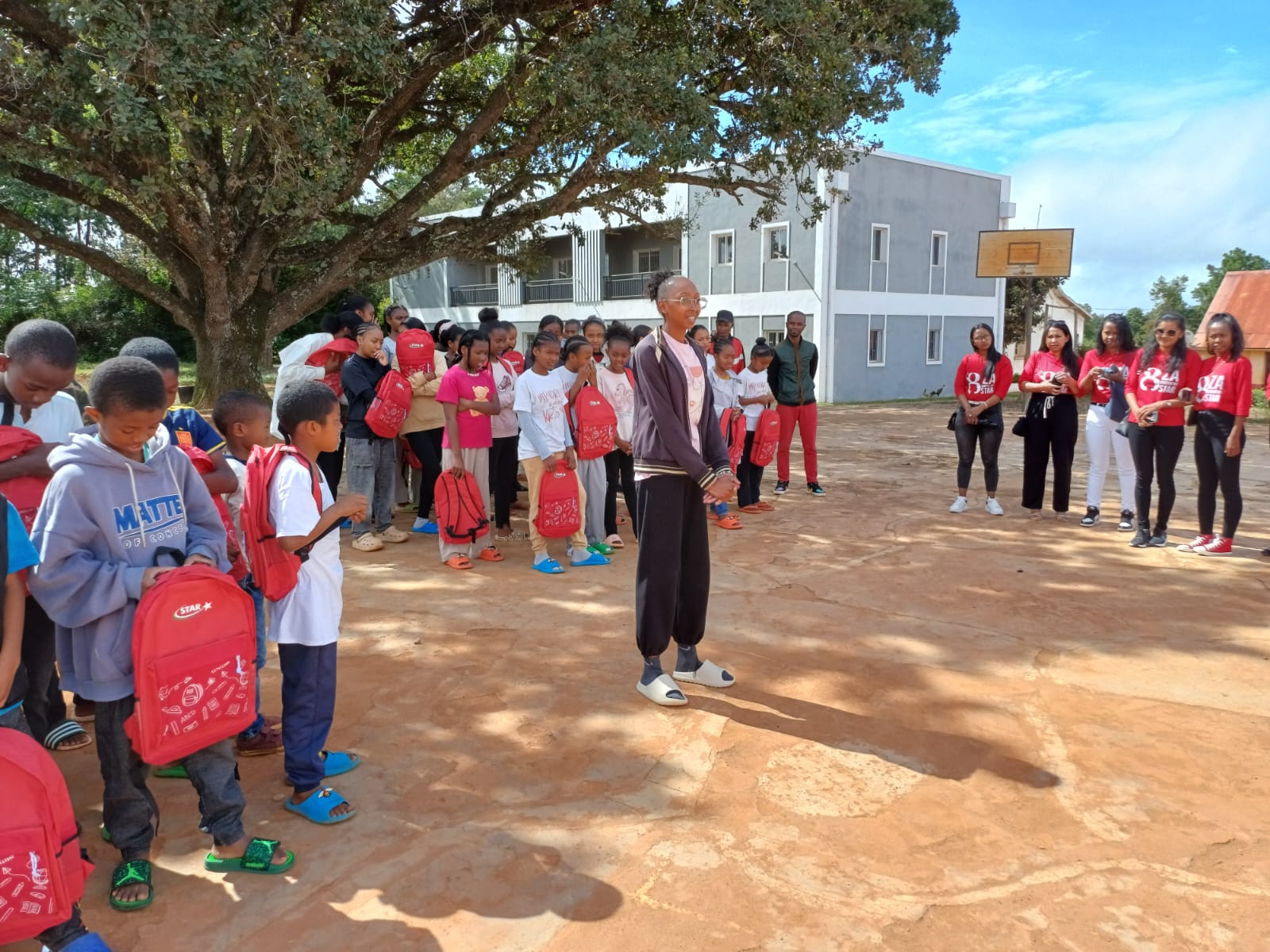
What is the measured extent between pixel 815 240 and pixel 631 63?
14.6 metres

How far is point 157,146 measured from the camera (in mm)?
8531

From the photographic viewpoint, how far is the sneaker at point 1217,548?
6.56 m

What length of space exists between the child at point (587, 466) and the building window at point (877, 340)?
1922 cm

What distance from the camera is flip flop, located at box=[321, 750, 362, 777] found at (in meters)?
3.28

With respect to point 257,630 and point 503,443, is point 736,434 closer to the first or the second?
point 503,443

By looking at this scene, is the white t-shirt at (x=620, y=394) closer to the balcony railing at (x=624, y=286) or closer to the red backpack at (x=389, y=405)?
the red backpack at (x=389, y=405)

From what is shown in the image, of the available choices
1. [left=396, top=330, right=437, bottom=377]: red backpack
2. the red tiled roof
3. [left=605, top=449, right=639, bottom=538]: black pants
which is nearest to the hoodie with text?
[left=396, top=330, right=437, bottom=377]: red backpack

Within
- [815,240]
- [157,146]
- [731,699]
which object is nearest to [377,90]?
[157,146]

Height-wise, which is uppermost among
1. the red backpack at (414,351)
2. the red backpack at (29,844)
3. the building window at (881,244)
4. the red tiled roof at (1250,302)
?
the building window at (881,244)

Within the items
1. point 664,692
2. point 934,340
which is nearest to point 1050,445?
point 664,692

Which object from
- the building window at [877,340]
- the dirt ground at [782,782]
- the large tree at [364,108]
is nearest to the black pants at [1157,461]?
the dirt ground at [782,782]

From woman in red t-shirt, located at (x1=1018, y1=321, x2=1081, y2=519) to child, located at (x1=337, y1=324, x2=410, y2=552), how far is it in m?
5.29

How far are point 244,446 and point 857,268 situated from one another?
22.1 metres

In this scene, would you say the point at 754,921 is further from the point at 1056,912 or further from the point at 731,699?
the point at 731,699
